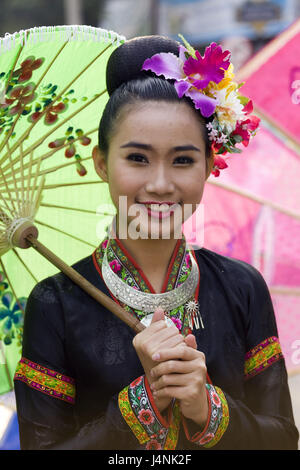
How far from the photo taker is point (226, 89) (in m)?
1.88

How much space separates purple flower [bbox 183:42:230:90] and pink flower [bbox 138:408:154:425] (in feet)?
2.97

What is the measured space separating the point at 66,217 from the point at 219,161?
0.60 metres

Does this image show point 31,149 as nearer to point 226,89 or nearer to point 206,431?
point 226,89

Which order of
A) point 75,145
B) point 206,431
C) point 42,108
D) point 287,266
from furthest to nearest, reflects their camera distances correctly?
point 287,266, point 75,145, point 42,108, point 206,431

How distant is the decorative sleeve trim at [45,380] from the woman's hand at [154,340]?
0.92 ft

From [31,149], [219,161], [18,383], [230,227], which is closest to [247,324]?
[219,161]

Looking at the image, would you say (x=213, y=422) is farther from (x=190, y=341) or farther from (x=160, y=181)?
(x=160, y=181)

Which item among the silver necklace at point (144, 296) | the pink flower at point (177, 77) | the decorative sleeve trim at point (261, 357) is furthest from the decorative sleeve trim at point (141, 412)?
the pink flower at point (177, 77)

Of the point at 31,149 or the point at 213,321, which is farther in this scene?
the point at 31,149

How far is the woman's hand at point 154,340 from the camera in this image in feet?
5.38

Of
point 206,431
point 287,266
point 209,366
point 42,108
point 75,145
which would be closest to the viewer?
point 206,431

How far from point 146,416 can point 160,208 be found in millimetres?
567

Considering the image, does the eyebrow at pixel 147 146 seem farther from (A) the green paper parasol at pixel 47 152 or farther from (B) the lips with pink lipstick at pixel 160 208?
(A) the green paper parasol at pixel 47 152

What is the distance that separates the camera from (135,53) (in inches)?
72.2
